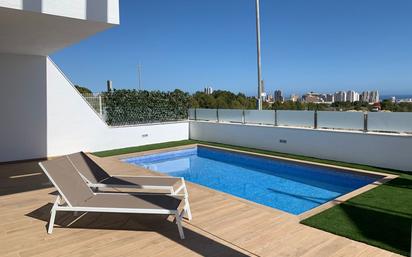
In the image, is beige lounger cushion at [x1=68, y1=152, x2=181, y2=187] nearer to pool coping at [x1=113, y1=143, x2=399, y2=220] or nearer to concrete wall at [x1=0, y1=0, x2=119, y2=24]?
pool coping at [x1=113, y1=143, x2=399, y2=220]

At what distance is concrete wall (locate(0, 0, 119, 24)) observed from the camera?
4709 millimetres

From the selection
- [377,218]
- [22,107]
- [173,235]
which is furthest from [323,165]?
[22,107]

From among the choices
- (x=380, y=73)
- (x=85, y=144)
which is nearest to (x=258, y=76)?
(x=85, y=144)

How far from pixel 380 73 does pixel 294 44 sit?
7.67 m

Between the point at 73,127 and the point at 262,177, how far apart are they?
23.5 ft

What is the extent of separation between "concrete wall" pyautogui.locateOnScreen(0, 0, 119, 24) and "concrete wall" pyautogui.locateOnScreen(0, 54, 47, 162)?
6385mm

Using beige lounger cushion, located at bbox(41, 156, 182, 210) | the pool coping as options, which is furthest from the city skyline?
beige lounger cushion, located at bbox(41, 156, 182, 210)

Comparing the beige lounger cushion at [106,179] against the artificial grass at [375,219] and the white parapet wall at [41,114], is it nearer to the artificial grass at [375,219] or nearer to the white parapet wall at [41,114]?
the artificial grass at [375,219]

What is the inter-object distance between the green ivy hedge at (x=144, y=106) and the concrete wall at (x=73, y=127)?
2.04 feet

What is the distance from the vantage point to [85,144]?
484 inches

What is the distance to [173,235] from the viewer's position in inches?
174

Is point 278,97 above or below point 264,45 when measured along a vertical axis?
below

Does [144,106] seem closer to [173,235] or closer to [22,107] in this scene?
[22,107]

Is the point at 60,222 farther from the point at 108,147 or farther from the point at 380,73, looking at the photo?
the point at 380,73
